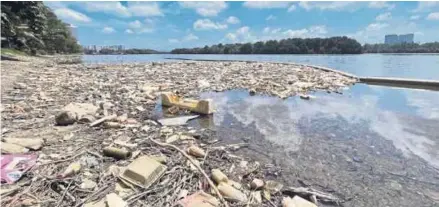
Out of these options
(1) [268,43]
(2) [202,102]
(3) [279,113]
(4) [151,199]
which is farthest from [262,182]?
(1) [268,43]

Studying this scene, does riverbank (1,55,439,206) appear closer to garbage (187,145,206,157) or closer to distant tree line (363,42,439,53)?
garbage (187,145,206,157)

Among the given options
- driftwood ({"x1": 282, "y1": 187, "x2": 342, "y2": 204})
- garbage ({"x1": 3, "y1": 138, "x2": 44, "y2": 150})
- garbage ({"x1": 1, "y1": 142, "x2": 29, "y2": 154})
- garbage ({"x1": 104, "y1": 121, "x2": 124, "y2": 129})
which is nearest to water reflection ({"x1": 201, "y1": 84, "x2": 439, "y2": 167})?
driftwood ({"x1": 282, "y1": 187, "x2": 342, "y2": 204})

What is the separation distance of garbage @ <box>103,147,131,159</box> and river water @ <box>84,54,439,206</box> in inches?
60.4

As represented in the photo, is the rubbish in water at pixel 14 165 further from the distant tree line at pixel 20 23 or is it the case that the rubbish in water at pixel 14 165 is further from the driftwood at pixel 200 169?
the distant tree line at pixel 20 23

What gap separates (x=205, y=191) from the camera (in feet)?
9.72

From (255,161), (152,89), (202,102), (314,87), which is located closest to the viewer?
(255,161)

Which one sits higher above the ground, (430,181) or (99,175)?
(99,175)

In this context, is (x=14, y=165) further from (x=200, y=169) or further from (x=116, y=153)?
(x=200, y=169)

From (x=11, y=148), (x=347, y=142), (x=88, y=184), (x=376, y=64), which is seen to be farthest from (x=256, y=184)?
(x=376, y=64)

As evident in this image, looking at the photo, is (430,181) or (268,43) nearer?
(430,181)

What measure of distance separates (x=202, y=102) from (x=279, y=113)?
178cm

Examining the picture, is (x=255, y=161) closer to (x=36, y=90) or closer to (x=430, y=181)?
(x=430, y=181)

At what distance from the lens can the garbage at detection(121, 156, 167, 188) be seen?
115 inches

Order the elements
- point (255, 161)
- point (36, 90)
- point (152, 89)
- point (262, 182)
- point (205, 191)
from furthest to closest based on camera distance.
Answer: point (152, 89), point (36, 90), point (255, 161), point (262, 182), point (205, 191)
